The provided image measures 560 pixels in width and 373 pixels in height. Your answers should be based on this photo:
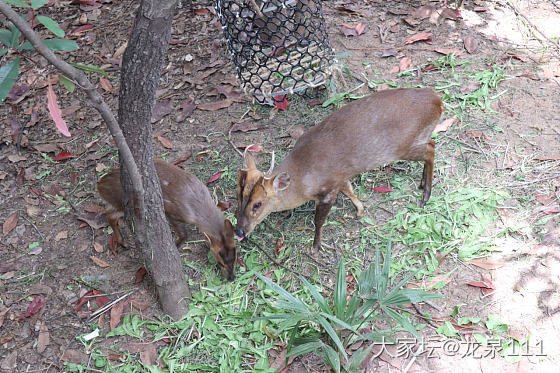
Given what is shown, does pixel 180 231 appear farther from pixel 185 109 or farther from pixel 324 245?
pixel 185 109

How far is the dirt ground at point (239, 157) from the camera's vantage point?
4.00 meters

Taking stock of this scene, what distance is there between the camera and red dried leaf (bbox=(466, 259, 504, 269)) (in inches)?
165

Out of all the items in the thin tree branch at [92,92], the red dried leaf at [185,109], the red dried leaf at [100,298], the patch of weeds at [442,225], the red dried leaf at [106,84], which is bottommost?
the patch of weeds at [442,225]

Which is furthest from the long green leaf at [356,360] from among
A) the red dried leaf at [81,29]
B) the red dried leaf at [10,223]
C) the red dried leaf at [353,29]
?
the red dried leaf at [81,29]

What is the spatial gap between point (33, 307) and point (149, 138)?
5.52ft

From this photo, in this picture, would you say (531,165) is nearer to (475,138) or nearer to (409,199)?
(475,138)

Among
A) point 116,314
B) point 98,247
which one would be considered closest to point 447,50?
point 98,247

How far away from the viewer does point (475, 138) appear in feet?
17.0

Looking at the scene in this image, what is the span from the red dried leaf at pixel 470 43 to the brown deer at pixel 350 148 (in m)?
1.68

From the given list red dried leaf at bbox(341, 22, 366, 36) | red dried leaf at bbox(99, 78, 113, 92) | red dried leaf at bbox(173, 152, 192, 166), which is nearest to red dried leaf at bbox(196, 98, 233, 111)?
red dried leaf at bbox(173, 152, 192, 166)

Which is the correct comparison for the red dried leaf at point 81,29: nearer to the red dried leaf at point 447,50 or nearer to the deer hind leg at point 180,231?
the deer hind leg at point 180,231

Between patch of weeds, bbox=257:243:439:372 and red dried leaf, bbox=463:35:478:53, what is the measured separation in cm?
325

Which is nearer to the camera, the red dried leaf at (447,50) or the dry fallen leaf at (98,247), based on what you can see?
the dry fallen leaf at (98,247)

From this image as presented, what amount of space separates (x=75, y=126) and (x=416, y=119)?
3343 millimetres
